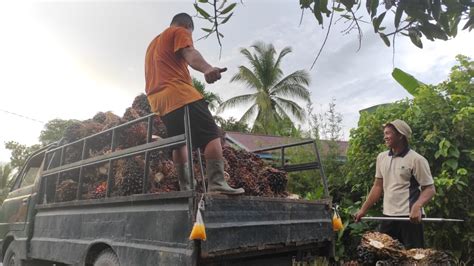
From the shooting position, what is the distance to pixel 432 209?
493cm

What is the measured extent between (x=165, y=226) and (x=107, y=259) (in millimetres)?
906

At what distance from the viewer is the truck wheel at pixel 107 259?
352 cm

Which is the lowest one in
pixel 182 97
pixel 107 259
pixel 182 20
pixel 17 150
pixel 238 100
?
pixel 107 259

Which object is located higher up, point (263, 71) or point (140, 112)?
point (263, 71)

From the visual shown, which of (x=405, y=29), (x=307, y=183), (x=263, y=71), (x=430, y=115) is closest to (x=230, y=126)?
(x=263, y=71)

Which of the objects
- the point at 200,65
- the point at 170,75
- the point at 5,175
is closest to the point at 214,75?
the point at 200,65

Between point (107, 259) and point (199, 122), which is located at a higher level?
point (199, 122)

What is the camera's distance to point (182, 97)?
3387 millimetres

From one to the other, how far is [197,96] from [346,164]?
12.3 feet

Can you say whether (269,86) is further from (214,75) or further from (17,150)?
(214,75)

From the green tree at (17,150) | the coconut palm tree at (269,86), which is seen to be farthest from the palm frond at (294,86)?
the green tree at (17,150)

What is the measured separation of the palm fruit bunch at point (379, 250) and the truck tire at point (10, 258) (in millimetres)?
4506

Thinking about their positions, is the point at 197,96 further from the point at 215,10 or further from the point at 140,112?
the point at 140,112

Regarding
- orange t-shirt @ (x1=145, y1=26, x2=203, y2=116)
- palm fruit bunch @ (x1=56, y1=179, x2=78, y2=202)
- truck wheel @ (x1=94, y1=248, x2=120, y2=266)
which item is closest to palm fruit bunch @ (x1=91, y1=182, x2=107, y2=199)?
palm fruit bunch @ (x1=56, y1=179, x2=78, y2=202)
